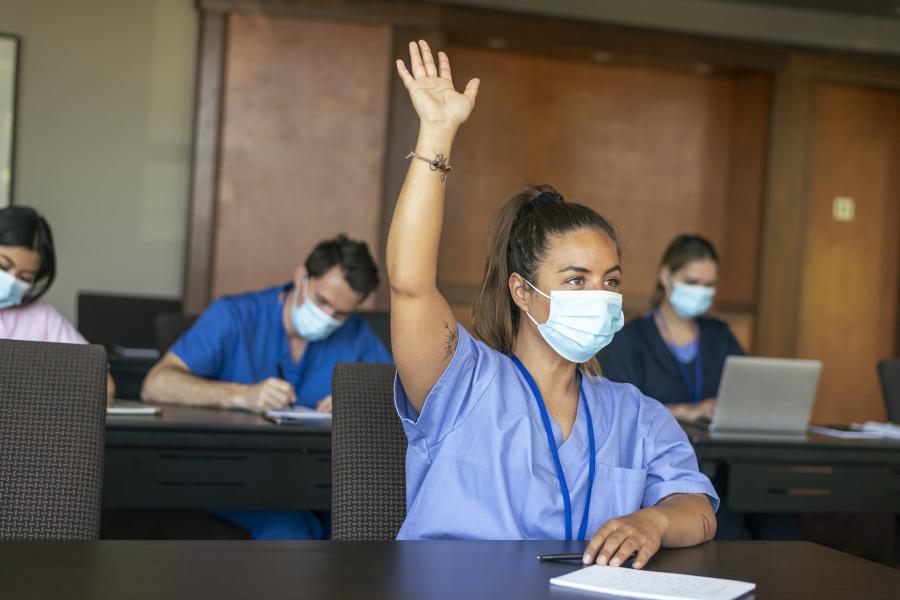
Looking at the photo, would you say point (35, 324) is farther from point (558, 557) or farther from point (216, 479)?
point (558, 557)

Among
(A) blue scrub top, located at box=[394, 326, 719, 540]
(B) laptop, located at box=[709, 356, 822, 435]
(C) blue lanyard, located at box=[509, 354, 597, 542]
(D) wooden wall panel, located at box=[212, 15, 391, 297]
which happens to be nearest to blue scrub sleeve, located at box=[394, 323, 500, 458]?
(A) blue scrub top, located at box=[394, 326, 719, 540]

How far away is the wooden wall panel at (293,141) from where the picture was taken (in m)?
5.58

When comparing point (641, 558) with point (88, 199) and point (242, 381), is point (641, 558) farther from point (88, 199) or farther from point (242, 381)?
point (88, 199)

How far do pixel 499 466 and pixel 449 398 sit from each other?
0.12 meters

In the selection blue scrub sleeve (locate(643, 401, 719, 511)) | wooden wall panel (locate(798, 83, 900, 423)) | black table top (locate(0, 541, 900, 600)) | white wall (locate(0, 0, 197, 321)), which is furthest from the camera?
wooden wall panel (locate(798, 83, 900, 423))

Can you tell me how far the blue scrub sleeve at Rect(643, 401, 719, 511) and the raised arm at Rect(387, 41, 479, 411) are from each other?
39 cm

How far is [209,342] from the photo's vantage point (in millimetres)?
3320

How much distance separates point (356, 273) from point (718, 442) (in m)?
1.14

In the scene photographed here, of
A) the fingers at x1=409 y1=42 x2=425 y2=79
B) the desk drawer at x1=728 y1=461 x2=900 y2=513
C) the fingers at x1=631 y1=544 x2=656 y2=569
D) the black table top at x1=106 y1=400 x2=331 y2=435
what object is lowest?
the desk drawer at x1=728 y1=461 x2=900 y2=513

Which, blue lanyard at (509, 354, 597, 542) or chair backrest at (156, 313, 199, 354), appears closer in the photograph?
blue lanyard at (509, 354, 597, 542)

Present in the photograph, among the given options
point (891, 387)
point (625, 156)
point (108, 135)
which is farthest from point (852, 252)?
point (108, 135)

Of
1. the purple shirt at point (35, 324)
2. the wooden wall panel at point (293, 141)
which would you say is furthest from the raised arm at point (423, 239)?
the wooden wall panel at point (293, 141)

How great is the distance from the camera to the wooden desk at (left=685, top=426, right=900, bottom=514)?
299 centimetres

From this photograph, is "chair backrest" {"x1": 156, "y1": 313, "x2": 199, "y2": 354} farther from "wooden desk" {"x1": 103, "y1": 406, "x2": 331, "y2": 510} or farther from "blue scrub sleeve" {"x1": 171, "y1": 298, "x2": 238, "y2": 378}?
"wooden desk" {"x1": 103, "y1": 406, "x2": 331, "y2": 510}
